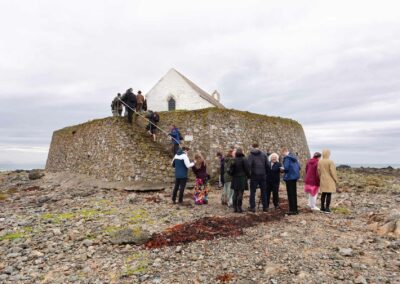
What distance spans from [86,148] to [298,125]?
1960 cm

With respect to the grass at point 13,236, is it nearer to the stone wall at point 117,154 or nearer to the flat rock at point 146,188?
the flat rock at point 146,188

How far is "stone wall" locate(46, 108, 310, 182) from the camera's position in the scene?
1945cm

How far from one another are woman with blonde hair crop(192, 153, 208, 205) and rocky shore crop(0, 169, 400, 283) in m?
0.95

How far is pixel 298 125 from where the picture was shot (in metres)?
29.0

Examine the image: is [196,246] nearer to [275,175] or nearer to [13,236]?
[275,175]

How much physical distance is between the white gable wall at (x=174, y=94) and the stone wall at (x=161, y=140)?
8958 millimetres

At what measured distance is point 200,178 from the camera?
13.2m

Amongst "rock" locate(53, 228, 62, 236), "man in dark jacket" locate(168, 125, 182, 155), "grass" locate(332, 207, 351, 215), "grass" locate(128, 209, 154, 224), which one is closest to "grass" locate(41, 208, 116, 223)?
"grass" locate(128, 209, 154, 224)

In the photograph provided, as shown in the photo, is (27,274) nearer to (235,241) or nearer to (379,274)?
(235,241)

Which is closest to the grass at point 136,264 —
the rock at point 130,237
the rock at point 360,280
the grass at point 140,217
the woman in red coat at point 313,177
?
the rock at point 130,237

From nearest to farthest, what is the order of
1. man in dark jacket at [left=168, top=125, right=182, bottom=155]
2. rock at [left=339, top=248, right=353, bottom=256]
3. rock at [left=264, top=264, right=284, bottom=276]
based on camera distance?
rock at [left=264, top=264, right=284, bottom=276], rock at [left=339, top=248, right=353, bottom=256], man in dark jacket at [left=168, top=125, right=182, bottom=155]

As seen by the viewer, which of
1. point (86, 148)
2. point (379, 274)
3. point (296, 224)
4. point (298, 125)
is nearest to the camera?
point (379, 274)

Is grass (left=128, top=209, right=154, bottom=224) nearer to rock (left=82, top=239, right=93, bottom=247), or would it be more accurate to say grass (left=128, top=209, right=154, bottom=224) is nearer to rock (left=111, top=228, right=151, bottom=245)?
rock (left=111, top=228, right=151, bottom=245)

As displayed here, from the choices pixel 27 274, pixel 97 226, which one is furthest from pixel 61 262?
pixel 97 226
